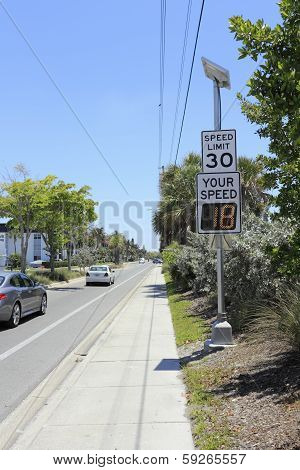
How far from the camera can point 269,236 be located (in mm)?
10750

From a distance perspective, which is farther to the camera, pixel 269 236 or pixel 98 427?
pixel 269 236

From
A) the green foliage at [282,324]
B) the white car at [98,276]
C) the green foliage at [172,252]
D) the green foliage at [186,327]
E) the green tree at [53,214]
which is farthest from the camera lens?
the white car at [98,276]

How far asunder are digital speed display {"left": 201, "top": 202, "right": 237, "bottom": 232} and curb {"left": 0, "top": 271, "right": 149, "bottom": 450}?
10.8ft

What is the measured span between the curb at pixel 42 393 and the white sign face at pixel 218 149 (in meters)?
4.23

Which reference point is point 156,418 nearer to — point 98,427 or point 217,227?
point 98,427

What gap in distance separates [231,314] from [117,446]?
6.81 m

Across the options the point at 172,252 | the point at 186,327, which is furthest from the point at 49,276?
the point at 186,327

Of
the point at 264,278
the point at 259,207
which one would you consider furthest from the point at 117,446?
the point at 259,207

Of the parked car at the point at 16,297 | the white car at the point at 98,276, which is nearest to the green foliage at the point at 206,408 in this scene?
the parked car at the point at 16,297

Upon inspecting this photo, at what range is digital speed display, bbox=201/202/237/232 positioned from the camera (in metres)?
9.12

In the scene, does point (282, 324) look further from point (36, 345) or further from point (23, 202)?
point (23, 202)

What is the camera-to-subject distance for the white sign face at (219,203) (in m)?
9.13

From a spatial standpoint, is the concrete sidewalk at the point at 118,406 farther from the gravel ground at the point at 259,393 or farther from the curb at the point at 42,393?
the gravel ground at the point at 259,393

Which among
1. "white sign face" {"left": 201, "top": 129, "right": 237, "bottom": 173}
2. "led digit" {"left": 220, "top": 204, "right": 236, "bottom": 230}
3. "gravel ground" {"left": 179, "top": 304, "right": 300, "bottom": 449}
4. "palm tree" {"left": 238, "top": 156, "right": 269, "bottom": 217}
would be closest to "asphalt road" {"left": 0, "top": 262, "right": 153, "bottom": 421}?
"gravel ground" {"left": 179, "top": 304, "right": 300, "bottom": 449}
